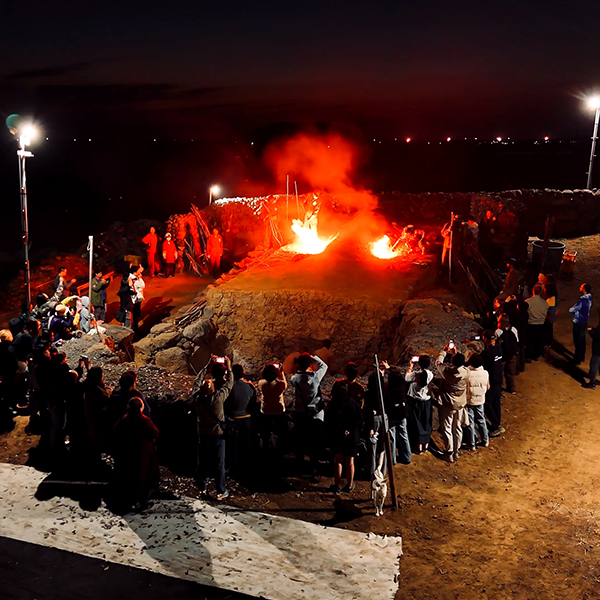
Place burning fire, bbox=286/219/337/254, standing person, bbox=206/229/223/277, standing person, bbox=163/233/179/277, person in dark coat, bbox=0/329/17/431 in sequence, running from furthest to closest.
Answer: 1. standing person, bbox=206/229/223/277
2. standing person, bbox=163/233/179/277
3. burning fire, bbox=286/219/337/254
4. person in dark coat, bbox=0/329/17/431

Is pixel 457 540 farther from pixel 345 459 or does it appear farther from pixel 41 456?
pixel 41 456

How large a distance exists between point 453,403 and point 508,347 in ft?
7.59

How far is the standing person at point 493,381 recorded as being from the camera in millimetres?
9078

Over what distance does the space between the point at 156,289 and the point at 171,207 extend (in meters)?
31.6

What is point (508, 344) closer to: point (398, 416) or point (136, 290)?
point (398, 416)

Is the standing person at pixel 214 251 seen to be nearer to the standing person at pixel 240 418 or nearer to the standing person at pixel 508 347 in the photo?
the standing person at pixel 508 347

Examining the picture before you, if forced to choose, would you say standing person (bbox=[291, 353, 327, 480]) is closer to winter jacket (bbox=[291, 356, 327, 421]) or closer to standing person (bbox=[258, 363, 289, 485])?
winter jacket (bbox=[291, 356, 327, 421])

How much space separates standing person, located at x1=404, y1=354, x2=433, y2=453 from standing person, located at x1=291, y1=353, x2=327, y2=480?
1.31m

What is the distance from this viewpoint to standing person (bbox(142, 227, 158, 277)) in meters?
21.5

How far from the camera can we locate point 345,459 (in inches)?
296

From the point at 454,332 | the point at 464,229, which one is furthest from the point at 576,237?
the point at 454,332

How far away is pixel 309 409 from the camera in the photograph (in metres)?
7.91

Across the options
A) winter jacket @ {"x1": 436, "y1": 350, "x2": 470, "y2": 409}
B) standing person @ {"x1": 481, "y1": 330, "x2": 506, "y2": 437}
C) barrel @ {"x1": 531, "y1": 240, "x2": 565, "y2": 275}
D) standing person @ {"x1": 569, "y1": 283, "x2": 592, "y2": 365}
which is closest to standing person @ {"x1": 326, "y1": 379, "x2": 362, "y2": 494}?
winter jacket @ {"x1": 436, "y1": 350, "x2": 470, "y2": 409}

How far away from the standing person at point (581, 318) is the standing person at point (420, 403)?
478 cm
